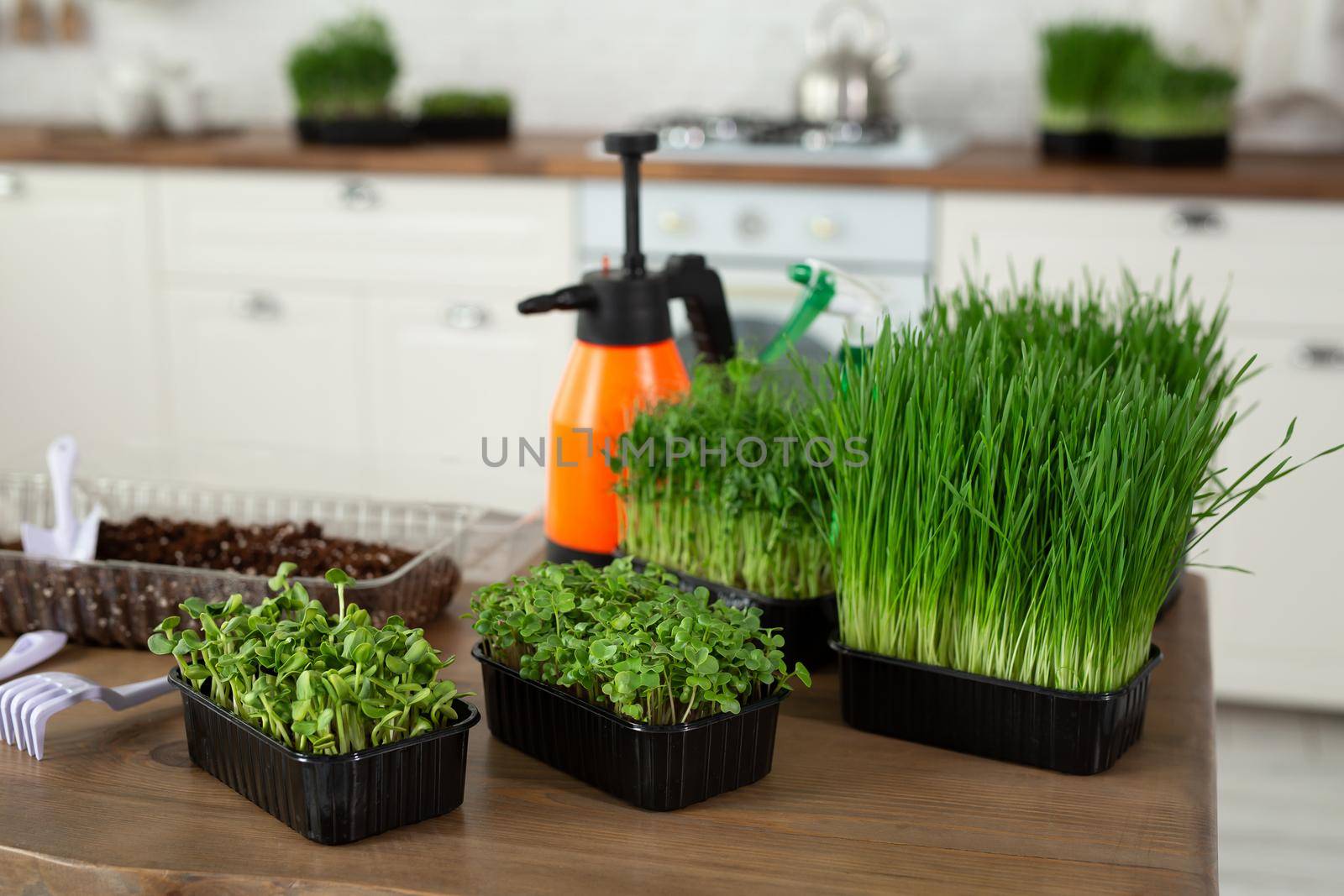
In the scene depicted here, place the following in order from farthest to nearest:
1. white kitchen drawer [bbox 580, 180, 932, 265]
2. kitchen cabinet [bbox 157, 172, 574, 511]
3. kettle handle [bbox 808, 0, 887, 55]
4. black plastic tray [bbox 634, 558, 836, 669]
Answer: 1. kettle handle [bbox 808, 0, 887, 55]
2. kitchen cabinet [bbox 157, 172, 574, 511]
3. white kitchen drawer [bbox 580, 180, 932, 265]
4. black plastic tray [bbox 634, 558, 836, 669]

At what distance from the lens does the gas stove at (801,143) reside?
258 centimetres

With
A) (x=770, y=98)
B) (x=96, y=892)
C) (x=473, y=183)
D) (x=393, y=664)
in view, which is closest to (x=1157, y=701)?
(x=393, y=664)

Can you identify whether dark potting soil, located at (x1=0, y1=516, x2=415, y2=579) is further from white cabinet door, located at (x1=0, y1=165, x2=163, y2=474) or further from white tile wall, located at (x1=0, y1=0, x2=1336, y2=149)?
white tile wall, located at (x1=0, y1=0, x2=1336, y2=149)

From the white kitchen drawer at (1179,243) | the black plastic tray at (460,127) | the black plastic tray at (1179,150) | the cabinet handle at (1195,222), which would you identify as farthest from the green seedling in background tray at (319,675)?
the black plastic tray at (460,127)

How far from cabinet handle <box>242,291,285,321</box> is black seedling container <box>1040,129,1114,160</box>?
1643 millimetres

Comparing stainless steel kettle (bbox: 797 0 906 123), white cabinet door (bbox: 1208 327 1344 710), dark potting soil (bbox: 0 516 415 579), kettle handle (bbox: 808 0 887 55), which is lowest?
white cabinet door (bbox: 1208 327 1344 710)

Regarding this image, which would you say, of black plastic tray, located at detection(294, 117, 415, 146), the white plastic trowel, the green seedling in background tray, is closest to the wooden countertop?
black plastic tray, located at detection(294, 117, 415, 146)

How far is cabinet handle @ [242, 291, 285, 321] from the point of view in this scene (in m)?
2.95

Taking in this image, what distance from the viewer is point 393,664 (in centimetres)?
77

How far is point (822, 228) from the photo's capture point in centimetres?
259

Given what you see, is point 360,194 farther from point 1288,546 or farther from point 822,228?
point 1288,546

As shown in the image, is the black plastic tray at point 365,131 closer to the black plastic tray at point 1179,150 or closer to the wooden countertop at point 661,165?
the wooden countertop at point 661,165

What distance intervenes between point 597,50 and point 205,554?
2504 millimetres

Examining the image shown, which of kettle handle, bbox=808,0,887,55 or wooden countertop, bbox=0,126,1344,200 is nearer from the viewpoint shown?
wooden countertop, bbox=0,126,1344,200
